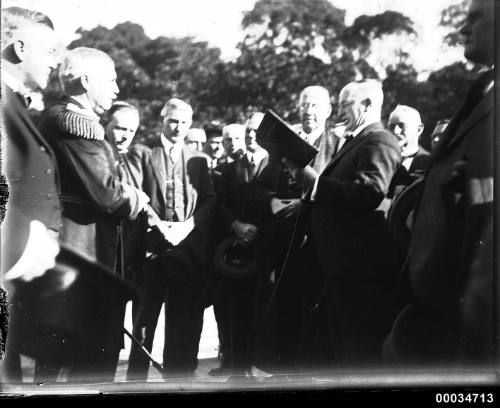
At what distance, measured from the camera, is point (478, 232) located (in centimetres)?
513

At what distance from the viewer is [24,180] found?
208 inches

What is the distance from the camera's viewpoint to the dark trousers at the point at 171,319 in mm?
5336

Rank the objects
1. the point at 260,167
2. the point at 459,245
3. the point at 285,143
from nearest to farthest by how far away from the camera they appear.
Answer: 1. the point at 459,245
2. the point at 285,143
3. the point at 260,167

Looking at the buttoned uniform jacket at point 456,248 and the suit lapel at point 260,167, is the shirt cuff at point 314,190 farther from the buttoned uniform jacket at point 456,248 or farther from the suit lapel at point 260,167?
the buttoned uniform jacket at point 456,248

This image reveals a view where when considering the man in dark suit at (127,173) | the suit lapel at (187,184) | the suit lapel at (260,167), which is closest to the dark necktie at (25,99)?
the man in dark suit at (127,173)

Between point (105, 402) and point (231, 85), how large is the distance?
192 cm

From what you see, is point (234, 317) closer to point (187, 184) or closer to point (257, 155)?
point (187, 184)

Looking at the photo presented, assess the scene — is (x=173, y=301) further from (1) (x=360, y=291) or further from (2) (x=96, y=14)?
(2) (x=96, y=14)

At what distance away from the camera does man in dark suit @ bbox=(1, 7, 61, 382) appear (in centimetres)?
528

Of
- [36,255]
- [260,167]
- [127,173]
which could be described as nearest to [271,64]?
[260,167]

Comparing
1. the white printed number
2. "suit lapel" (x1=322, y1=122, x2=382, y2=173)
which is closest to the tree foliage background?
"suit lapel" (x1=322, y1=122, x2=382, y2=173)

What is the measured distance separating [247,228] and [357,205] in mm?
634

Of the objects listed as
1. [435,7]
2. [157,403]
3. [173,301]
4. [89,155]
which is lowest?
[157,403]

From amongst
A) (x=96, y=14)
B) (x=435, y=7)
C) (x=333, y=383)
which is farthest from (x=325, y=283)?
(x=96, y=14)
